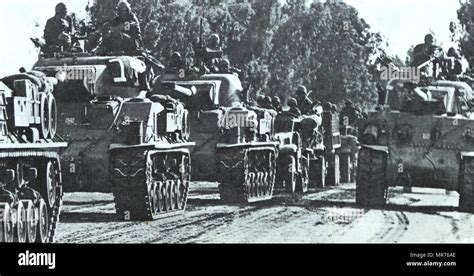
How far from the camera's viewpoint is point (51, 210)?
→ 1073cm

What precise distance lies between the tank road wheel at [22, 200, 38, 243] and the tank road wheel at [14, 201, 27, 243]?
0.17 feet

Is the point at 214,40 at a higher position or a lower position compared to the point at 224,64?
higher

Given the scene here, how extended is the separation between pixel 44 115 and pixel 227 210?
453 cm

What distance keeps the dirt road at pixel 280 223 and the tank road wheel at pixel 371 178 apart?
0.20 metres

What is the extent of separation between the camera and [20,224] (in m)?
9.73

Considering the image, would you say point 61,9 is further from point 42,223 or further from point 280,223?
point 280,223

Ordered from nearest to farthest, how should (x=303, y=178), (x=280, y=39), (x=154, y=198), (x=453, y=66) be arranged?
(x=154, y=198) < (x=453, y=66) < (x=280, y=39) < (x=303, y=178)

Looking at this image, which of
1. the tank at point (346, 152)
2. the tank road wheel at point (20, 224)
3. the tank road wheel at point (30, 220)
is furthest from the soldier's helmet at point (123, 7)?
the tank at point (346, 152)

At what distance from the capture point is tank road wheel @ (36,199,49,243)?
10.2 metres

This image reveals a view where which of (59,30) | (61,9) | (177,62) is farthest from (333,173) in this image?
(61,9)

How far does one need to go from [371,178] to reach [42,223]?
5.70 metres

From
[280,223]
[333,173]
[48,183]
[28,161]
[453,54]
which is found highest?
[453,54]

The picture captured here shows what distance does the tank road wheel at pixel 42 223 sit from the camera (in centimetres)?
1017
